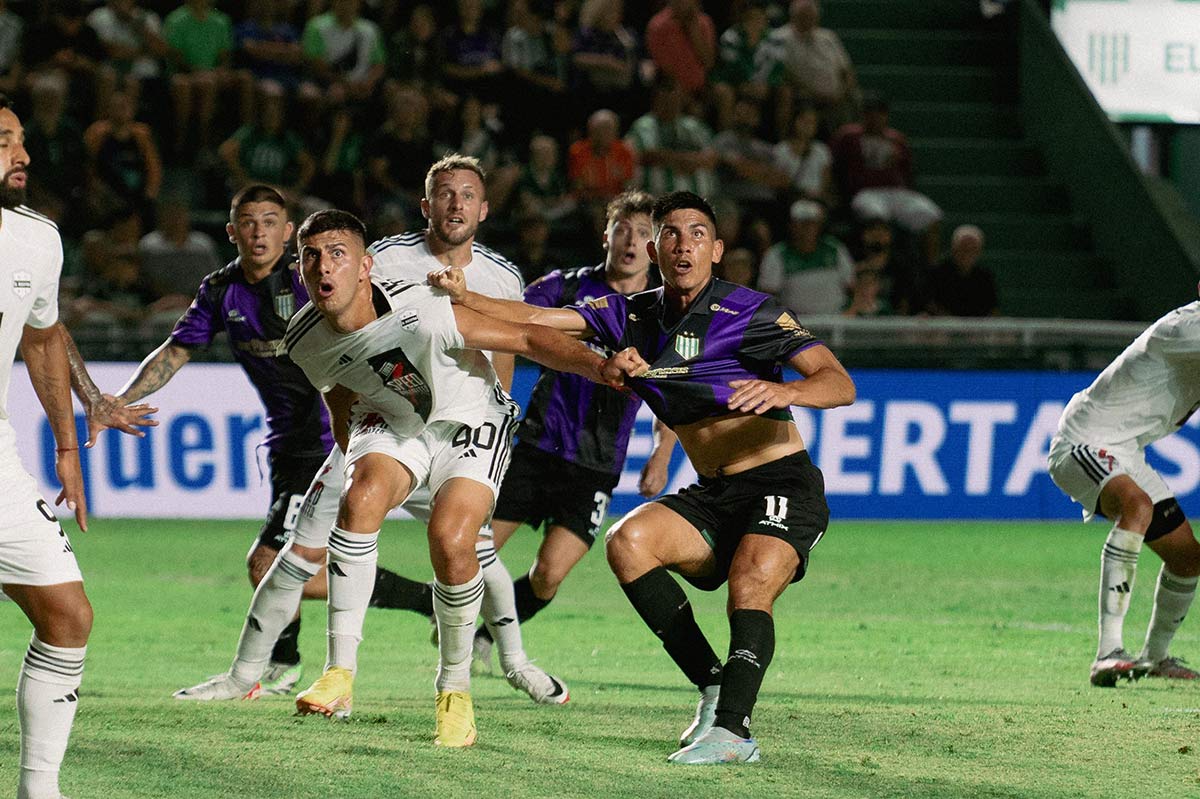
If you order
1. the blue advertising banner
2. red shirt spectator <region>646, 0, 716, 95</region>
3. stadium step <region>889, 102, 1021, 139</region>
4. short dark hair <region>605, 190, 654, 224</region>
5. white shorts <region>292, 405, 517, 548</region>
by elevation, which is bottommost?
the blue advertising banner

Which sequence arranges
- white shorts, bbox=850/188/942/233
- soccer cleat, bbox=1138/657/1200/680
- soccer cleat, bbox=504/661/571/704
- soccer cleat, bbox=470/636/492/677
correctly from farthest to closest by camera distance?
white shorts, bbox=850/188/942/233 < soccer cleat, bbox=470/636/492/677 < soccer cleat, bbox=1138/657/1200/680 < soccer cleat, bbox=504/661/571/704

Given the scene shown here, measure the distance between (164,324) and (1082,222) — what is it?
10.2 m

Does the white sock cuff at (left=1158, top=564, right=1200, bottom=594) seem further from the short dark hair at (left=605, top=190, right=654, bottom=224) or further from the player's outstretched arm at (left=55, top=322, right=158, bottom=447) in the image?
the player's outstretched arm at (left=55, top=322, right=158, bottom=447)

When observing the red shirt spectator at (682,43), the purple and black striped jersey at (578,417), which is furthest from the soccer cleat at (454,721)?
the red shirt spectator at (682,43)

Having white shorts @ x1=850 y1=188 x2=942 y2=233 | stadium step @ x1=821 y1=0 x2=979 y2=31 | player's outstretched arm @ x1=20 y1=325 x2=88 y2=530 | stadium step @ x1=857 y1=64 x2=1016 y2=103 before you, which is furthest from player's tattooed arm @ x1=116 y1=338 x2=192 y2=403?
stadium step @ x1=821 y1=0 x2=979 y2=31

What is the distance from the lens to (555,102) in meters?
17.6

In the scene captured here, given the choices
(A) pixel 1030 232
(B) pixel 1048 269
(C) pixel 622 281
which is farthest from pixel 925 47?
(C) pixel 622 281

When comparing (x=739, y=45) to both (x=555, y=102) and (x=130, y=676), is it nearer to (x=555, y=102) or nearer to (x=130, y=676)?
(x=555, y=102)

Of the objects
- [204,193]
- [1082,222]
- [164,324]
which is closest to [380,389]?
[164,324]

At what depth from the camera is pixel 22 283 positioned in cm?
516

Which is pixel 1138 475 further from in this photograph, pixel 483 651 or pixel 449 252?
pixel 449 252

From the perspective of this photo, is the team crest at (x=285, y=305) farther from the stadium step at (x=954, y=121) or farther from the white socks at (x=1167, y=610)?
the stadium step at (x=954, y=121)

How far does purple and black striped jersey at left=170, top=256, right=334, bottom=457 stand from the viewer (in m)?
8.12

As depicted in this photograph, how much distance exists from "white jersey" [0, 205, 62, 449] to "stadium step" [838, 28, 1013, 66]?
16103 mm
